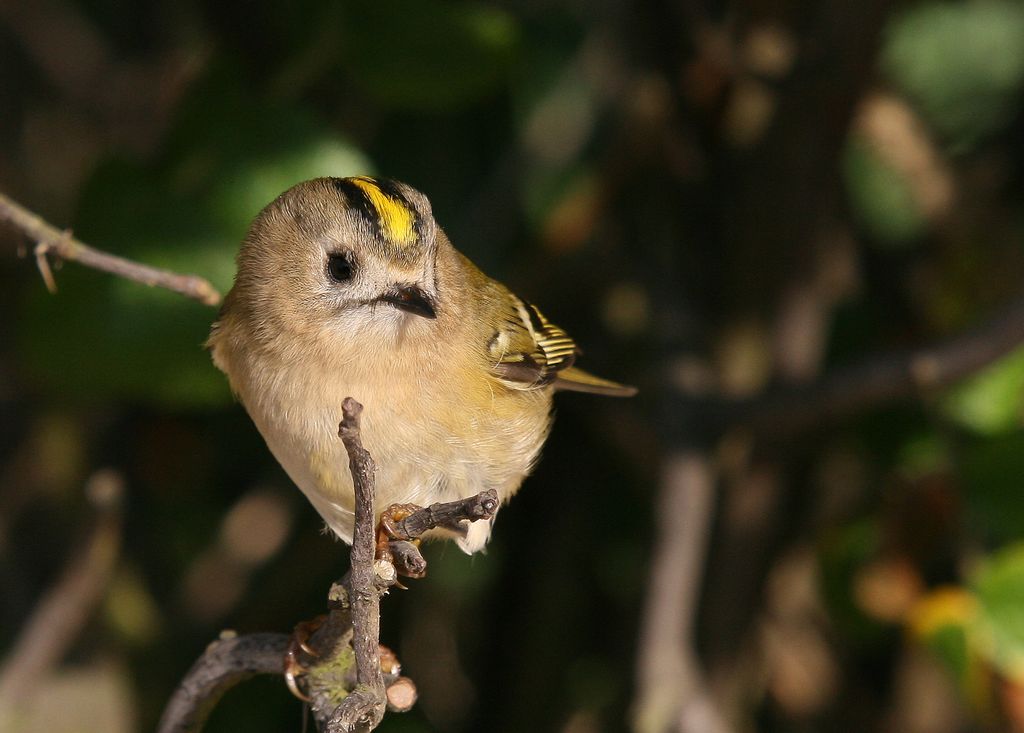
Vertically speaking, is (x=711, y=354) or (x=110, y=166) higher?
(x=711, y=354)

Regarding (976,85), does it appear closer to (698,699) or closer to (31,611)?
(698,699)

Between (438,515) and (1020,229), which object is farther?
(1020,229)

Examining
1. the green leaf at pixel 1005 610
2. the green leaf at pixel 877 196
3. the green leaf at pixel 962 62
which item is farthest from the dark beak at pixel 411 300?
the green leaf at pixel 962 62

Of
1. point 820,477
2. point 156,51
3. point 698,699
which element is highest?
point 156,51

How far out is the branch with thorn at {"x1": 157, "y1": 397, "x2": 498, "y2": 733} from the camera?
1280mm

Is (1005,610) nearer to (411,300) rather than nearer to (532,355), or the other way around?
(532,355)

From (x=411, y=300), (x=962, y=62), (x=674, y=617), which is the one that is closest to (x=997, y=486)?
(x=674, y=617)

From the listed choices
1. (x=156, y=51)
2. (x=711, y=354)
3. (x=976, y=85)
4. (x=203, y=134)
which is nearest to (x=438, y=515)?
(x=203, y=134)

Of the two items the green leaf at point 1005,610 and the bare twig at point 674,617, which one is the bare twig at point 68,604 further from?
the green leaf at point 1005,610

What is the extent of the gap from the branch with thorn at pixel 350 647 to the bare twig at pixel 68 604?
96 centimetres

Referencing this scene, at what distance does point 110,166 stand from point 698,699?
145 centimetres

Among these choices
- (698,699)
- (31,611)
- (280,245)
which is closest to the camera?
(280,245)

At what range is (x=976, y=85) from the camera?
11.6 feet

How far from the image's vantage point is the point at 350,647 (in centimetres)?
164
